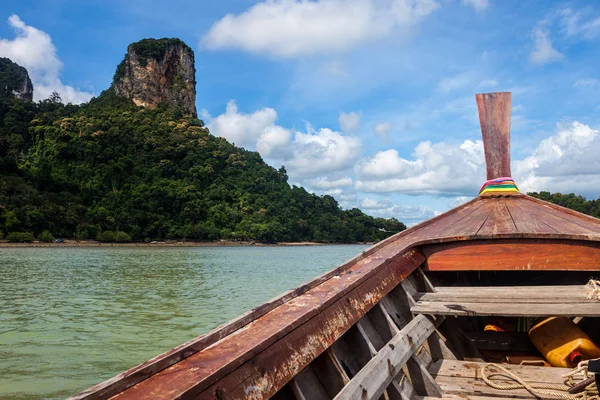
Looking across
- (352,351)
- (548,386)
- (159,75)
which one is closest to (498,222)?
(548,386)

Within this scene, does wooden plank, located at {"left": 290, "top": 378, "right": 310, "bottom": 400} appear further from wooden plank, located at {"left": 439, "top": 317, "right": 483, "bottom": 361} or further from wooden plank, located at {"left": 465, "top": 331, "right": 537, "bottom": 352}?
wooden plank, located at {"left": 465, "top": 331, "right": 537, "bottom": 352}

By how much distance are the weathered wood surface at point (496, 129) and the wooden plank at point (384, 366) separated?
3.74m

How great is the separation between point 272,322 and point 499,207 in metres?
3.89

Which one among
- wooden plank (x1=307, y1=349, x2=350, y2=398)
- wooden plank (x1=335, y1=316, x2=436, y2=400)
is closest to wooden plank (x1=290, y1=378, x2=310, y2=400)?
wooden plank (x1=335, y1=316, x2=436, y2=400)

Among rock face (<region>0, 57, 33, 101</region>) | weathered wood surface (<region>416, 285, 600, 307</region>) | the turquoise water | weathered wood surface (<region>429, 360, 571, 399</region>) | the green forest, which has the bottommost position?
the turquoise water

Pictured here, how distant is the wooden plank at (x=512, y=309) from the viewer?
2.63m

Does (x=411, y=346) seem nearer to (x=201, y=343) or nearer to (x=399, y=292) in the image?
(x=399, y=292)

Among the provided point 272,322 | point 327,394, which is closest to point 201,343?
point 272,322

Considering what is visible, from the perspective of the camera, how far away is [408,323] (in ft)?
8.93

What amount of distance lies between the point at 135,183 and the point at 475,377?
6511cm

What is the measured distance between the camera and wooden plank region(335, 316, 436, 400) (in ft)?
5.38

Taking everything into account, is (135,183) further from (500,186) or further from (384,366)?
(384,366)

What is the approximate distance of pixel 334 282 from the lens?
2426mm

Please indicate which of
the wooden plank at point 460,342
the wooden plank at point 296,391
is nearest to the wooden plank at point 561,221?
the wooden plank at point 460,342
